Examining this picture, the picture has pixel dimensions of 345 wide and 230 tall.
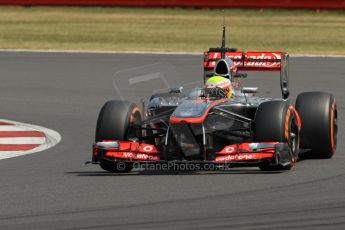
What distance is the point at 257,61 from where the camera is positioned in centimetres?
1342

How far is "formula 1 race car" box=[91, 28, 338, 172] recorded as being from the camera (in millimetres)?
11086

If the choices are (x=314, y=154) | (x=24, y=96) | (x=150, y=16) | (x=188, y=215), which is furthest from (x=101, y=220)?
(x=150, y=16)

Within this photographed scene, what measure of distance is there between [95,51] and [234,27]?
27.4ft

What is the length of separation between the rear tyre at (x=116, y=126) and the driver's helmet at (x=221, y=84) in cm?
88

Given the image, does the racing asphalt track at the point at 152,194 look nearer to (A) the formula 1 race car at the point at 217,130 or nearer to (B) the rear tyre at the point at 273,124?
(A) the formula 1 race car at the point at 217,130

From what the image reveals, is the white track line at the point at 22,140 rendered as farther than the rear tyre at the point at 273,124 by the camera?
Yes

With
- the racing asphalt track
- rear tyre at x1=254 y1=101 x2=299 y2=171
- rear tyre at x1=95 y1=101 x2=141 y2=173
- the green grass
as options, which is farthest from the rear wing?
the green grass

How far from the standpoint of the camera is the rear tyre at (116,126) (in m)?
11.4

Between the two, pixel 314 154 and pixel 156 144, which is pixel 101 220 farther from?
pixel 314 154

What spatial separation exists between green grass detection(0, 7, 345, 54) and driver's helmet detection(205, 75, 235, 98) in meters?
15.9

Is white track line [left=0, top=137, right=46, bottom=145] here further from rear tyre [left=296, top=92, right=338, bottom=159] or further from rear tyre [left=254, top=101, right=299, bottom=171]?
rear tyre [left=254, top=101, right=299, bottom=171]

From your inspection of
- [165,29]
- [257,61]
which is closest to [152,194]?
[257,61]

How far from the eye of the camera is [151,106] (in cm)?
1224

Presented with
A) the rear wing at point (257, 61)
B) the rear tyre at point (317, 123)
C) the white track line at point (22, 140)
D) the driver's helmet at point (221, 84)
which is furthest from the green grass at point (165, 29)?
the driver's helmet at point (221, 84)
